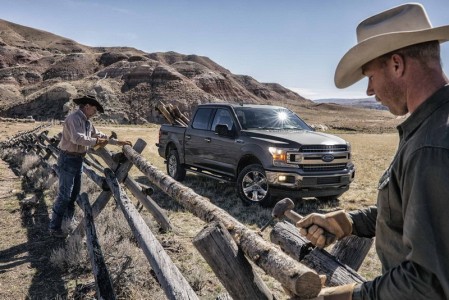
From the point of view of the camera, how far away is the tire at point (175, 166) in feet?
33.1

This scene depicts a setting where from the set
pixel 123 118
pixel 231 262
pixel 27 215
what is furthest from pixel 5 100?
pixel 231 262

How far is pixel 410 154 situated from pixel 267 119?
7300 mm

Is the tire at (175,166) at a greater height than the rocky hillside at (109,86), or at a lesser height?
lesser

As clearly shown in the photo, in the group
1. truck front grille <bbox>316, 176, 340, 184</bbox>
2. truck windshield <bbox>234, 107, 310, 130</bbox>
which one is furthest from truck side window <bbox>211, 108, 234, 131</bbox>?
truck front grille <bbox>316, 176, 340, 184</bbox>

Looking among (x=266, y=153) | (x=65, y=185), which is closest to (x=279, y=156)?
(x=266, y=153)

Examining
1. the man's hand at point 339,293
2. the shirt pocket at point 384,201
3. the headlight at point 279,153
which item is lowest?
the headlight at point 279,153

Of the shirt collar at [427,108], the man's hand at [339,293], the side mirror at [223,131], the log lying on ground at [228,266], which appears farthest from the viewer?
the side mirror at [223,131]

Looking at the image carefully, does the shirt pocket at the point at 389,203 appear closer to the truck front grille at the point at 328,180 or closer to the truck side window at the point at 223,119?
the truck front grille at the point at 328,180

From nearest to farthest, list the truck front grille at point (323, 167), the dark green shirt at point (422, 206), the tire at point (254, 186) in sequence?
the dark green shirt at point (422, 206), the truck front grille at point (323, 167), the tire at point (254, 186)

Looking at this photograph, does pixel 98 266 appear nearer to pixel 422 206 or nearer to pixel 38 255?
pixel 38 255

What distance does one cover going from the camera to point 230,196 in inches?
341

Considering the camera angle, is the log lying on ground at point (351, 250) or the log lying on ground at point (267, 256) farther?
the log lying on ground at point (351, 250)

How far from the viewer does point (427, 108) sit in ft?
4.54

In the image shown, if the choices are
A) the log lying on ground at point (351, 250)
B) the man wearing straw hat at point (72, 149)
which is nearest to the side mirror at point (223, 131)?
the man wearing straw hat at point (72, 149)
